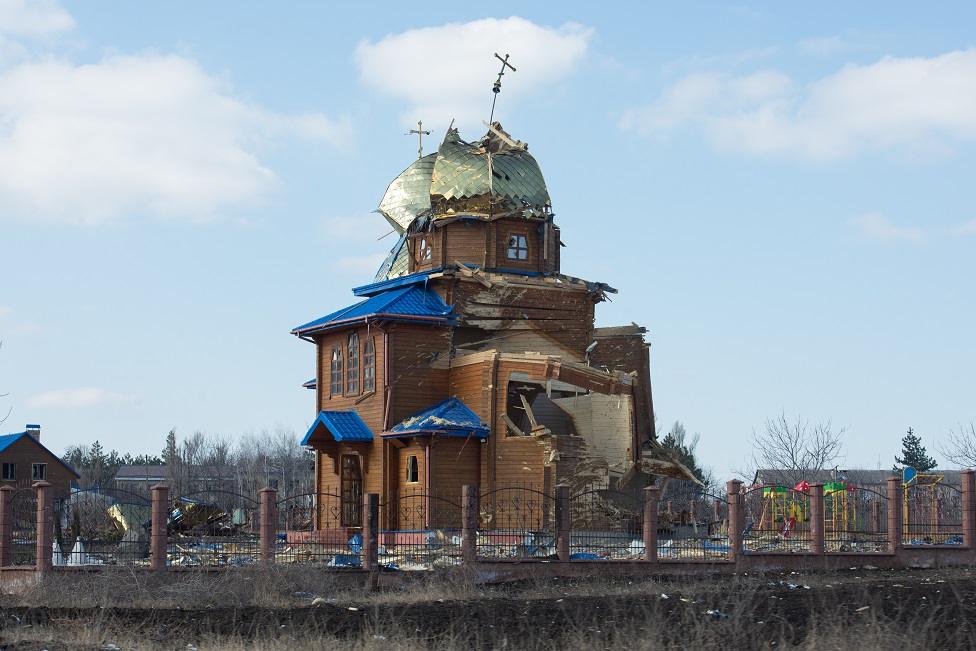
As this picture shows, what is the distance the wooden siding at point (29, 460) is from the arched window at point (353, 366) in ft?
92.8

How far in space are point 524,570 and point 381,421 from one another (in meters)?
9.54

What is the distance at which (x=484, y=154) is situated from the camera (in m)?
33.1

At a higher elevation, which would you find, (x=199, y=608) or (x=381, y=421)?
(x=381, y=421)

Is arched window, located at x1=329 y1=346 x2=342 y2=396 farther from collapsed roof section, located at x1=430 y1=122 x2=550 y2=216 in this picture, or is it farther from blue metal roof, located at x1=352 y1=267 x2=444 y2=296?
collapsed roof section, located at x1=430 y1=122 x2=550 y2=216

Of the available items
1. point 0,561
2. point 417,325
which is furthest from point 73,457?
point 0,561

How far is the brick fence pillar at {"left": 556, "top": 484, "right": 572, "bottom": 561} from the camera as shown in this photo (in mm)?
20922

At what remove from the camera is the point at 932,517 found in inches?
1135

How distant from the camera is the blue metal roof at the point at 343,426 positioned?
29.2 m

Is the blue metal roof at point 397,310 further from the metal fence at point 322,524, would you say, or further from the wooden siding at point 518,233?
the metal fence at point 322,524

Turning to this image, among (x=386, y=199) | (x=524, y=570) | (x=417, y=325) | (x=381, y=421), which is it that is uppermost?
(x=386, y=199)

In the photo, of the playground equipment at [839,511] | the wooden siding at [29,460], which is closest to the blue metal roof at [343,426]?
the playground equipment at [839,511]

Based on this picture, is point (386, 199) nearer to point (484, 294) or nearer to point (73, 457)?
point (484, 294)

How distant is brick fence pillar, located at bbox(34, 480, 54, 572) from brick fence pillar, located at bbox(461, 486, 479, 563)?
A: 20.6 ft

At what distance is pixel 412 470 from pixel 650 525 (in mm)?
8386
